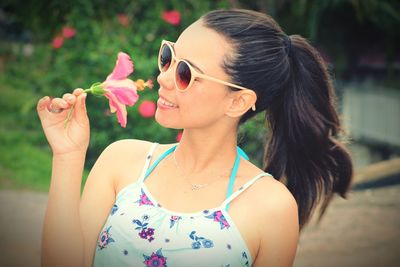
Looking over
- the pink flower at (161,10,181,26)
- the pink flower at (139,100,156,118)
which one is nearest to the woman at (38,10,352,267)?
the pink flower at (139,100,156,118)

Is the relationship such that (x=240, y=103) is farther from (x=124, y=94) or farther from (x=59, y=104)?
(x=59, y=104)

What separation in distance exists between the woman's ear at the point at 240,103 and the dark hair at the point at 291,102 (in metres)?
0.03

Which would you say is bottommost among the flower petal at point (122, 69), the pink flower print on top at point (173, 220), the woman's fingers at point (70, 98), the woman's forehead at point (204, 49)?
the pink flower print on top at point (173, 220)

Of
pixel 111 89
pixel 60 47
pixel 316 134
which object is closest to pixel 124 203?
pixel 111 89

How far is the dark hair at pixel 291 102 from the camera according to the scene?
229 centimetres

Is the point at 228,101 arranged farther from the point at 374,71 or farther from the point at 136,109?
the point at 374,71

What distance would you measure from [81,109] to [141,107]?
4546 millimetres

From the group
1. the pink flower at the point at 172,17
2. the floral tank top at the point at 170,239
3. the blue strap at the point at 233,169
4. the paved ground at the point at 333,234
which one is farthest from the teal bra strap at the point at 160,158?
the pink flower at the point at 172,17

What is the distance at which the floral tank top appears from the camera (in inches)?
86.0

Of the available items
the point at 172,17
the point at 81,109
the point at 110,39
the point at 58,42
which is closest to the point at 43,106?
the point at 81,109

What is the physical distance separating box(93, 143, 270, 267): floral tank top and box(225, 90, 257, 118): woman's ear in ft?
1.03

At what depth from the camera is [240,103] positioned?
A: 235 cm

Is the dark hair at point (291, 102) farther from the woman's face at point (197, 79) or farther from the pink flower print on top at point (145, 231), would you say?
the pink flower print on top at point (145, 231)

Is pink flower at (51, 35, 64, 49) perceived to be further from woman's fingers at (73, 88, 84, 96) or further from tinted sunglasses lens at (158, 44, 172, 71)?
woman's fingers at (73, 88, 84, 96)
